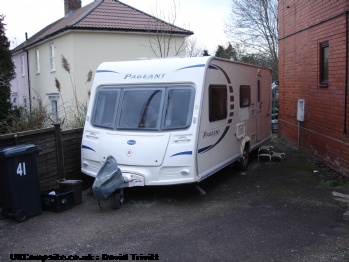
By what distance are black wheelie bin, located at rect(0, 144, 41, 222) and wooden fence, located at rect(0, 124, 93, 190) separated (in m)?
0.49

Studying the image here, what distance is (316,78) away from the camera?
1045 cm

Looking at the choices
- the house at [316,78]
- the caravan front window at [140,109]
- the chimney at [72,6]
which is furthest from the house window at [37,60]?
the caravan front window at [140,109]

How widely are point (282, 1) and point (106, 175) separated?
10.0m

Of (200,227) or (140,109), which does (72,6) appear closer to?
(140,109)

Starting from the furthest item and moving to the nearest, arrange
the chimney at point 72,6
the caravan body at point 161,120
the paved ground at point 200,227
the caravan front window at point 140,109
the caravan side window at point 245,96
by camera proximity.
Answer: the chimney at point 72,6, the caravan side window at point 245,96, the caravan front window at point 140,109, the caravan body at point 161,120, the paved ground at point 200,227

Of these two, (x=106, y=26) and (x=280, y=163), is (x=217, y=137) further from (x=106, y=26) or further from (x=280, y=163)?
(x=106, y=26)

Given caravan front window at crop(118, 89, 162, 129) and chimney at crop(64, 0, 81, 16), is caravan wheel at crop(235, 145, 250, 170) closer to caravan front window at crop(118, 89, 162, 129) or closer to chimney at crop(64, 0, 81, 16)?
caravan front window at crop(118, 89, 162, 129)

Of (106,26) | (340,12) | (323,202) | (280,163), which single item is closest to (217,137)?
(323,202)

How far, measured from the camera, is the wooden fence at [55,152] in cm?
690

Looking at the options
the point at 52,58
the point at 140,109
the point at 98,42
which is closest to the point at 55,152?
the point at 140,109

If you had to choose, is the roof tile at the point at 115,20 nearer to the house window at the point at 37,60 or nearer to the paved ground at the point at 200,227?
the house window at the point at 37,60

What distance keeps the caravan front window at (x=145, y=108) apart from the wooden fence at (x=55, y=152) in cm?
73

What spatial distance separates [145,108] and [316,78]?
543 cm

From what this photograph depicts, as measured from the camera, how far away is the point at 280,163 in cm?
1033
